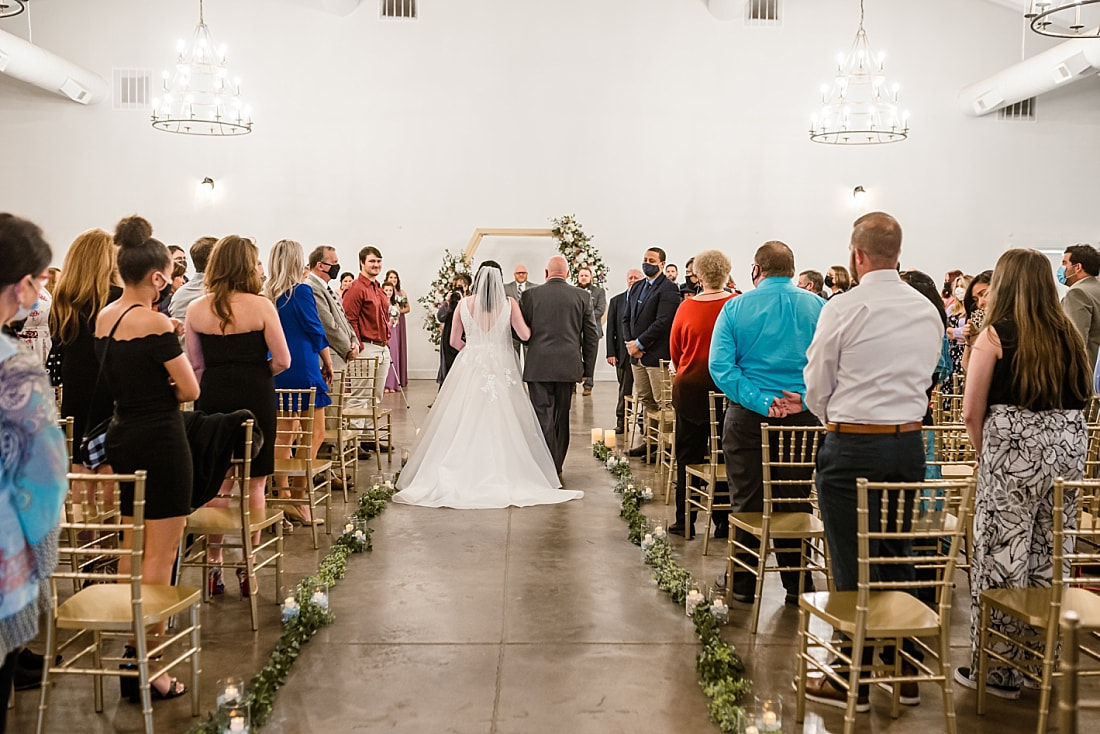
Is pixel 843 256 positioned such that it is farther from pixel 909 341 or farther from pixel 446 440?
pixel 909 341

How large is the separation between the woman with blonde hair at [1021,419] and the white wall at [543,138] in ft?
38.0

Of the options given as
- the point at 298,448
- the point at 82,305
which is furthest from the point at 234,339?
the point at 298,448

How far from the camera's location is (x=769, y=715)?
297cm

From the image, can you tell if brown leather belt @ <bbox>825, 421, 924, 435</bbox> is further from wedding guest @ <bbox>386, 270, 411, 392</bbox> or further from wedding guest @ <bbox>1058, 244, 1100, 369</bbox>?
wedding guest @ <bbox>386, 270, 411, 392</bbox>

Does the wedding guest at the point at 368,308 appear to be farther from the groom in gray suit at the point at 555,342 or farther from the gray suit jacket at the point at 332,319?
the groom in gray suit at the point at 555,342

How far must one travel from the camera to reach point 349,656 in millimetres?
3885

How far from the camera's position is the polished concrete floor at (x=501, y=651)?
10.9ft

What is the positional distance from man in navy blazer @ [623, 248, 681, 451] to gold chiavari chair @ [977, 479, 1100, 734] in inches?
176

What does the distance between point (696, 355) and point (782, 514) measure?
1.34 meters

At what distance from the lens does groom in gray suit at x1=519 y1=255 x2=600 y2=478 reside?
7.13m

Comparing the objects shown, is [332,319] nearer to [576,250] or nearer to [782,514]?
[782,514]

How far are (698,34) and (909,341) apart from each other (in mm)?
12576

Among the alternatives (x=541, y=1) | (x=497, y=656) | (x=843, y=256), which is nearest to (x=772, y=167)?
(x=843, y=256)

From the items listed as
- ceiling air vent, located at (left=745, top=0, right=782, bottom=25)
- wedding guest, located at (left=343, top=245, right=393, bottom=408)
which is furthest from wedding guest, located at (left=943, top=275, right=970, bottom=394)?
ceiling air vent, located at (left=745, top=0, right=782, bottom=25)
